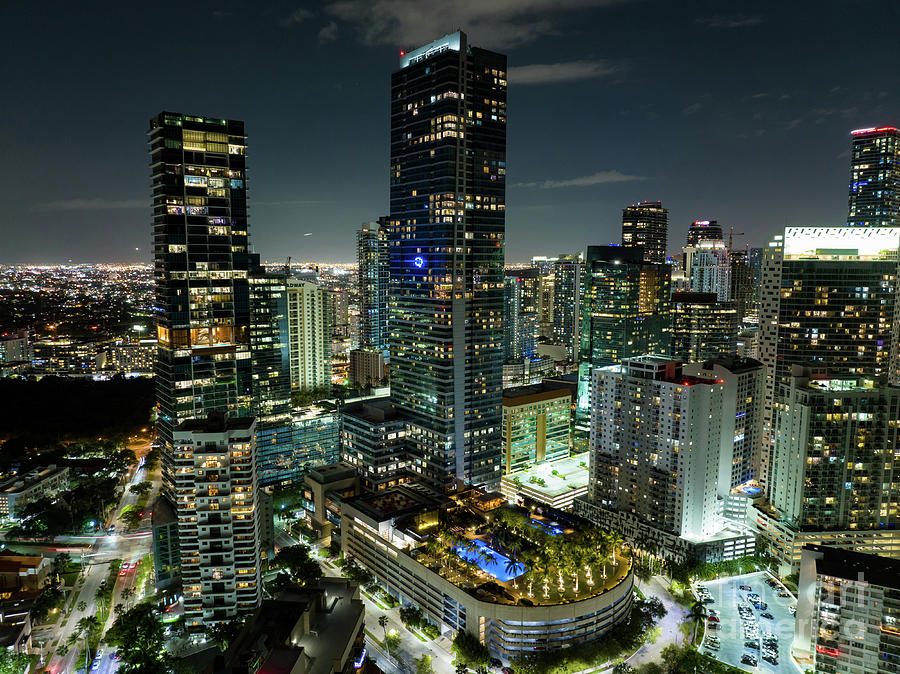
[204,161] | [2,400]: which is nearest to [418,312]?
[204,161]

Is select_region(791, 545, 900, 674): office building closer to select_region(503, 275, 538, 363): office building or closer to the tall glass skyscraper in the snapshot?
the tall glass skyscraper

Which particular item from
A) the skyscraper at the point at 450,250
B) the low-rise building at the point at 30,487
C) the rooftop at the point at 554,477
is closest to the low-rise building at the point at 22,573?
the low-rise building at the point at 30,487

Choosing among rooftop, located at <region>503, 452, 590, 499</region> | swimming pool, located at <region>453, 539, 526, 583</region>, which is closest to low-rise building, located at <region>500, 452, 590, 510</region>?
rooftop, located at <region>503, 452, 590, 499</region>

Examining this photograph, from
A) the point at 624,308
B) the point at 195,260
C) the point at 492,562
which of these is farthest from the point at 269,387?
the point at 624,308

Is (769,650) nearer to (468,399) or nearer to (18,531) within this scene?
(468,399)

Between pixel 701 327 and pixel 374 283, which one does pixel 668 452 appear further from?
pixel 374 283

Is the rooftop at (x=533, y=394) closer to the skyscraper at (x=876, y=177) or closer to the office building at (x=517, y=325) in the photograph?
the office building at (x=517, y=325)
